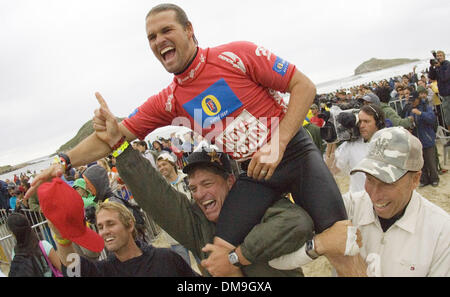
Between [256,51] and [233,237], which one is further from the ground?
[256,51]

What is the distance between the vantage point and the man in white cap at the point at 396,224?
5.05 ft

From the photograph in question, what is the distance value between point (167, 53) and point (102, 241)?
138 cm

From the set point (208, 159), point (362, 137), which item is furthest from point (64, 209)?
point (362, 137)

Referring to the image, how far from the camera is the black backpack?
5.61ft

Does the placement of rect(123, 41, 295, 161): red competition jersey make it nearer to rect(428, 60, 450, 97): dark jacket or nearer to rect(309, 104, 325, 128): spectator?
rect(309, 104, 325, 128): spectator

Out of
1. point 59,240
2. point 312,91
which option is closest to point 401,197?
point 312,91

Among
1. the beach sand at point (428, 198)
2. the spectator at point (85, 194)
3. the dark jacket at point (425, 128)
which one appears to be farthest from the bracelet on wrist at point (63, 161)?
the dark jacket at point (425, 128)

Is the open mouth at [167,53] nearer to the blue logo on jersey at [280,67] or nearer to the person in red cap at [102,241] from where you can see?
the blue logo on jersey at [280,67]

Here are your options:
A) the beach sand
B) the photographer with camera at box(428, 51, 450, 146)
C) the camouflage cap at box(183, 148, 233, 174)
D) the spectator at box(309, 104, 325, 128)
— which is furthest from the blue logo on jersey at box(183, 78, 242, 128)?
the photographer with camera at box(428, 51, 450, 146)

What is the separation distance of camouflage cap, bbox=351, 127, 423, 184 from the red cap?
1693 mm
